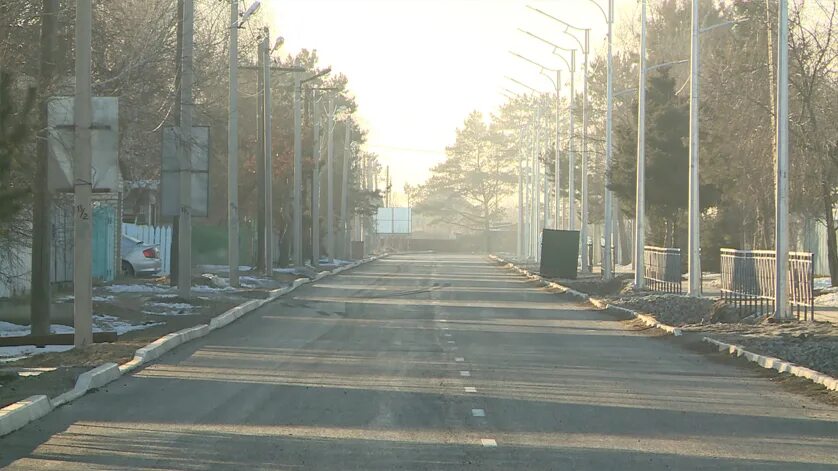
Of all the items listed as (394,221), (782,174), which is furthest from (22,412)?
(394,221)

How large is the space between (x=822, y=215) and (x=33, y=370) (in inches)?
1302

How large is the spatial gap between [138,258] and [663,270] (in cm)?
1731

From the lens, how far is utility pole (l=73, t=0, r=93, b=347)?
18.2 metres

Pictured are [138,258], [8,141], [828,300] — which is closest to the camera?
[8,141]

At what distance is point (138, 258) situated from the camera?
41.4 metres

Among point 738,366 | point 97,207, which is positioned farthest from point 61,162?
point 97,207

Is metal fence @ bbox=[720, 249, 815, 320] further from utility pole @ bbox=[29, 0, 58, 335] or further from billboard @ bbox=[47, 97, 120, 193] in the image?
utility pole @ bbox=[29, 0, 58, 335]

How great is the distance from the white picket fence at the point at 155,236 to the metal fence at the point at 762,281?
24.0 metres

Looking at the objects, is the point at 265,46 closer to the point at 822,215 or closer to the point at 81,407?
the point at 822,215

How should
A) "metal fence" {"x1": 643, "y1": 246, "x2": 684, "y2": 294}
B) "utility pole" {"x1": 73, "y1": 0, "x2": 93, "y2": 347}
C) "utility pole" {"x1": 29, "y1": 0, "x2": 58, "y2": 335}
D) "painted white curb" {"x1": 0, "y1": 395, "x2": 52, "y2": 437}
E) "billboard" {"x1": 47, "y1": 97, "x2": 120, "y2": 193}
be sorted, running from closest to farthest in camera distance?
"painted white curb" {"x1": 0, "y1": 395, "x2": 52, "y2": 437}, "utility pole" {"x1": 73, "y1": 0, "x2": 93, "y2": 347}, "billboard" {"x1": 47, "y1": 97, "x2": 120, "y2": 193}, "utility pole" {"x1": 29, "y1": 0, "x2": 58, "y2": 335}, "metal fence" {"x1": 643, "y1": 246, "x2": 684, "y2": 294}

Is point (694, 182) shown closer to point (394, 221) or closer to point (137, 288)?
point (137, 288)

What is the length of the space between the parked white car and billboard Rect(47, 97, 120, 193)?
2310cm

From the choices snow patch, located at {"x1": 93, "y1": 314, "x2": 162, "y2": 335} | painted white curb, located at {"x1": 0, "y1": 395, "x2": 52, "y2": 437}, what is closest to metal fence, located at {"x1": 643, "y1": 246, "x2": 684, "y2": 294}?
snow patch, located at {"x1": 93, "y1": 314, "x2": 162, "y2": 335}

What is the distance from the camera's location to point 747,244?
49.5 metres
